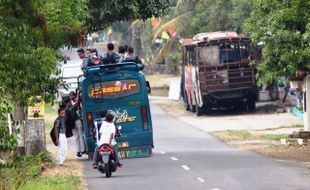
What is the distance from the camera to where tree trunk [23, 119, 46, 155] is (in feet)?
79.5

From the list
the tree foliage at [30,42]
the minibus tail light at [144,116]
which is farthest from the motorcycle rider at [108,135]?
the minibus tail light at [144,116]

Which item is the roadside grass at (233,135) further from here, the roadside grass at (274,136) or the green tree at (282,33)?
the green tree at (282,33)

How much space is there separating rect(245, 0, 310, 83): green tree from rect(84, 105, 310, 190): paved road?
263cm

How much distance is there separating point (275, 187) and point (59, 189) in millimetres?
4168

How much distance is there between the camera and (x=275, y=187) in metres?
18.7

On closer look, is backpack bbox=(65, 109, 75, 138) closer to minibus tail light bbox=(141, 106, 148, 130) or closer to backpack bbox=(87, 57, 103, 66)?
backpack bbox=(87, 57, 103, 66)

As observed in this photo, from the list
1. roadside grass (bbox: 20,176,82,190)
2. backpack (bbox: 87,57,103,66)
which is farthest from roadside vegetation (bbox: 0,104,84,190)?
backpack (bbox: 87,57,103,66)

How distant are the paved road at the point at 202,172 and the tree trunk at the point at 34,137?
136cm

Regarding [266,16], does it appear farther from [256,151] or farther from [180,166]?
[180,166]

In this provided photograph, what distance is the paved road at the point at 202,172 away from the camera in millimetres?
19344

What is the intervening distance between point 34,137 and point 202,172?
4.86 meters

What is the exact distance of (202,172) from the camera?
21906 mm

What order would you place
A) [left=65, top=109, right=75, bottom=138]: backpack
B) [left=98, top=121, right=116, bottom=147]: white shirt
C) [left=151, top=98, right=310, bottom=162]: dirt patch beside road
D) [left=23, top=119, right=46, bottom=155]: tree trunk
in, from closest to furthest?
[left=98, top=121, right=116, bottom=147]: white shirt
[left=23, top=119, right=46, bottom=155]: tree trunk
[left=65, top=109, right=75, bottom=138]: backpack
[left=151, top=98, right=310, bottom=162]: dirt patch beside road

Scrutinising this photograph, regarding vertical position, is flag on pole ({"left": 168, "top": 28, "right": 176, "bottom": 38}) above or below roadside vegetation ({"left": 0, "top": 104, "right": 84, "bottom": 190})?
above
